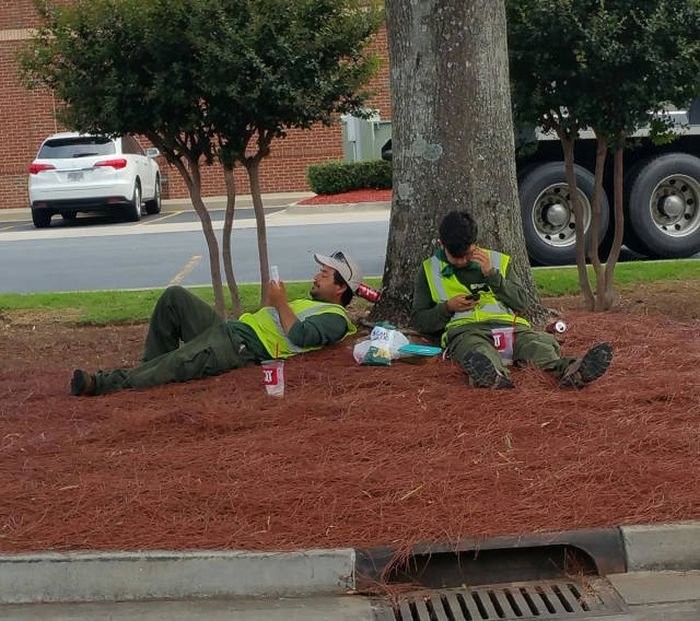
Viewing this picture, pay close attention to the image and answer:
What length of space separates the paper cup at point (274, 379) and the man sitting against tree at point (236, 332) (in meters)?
0.47

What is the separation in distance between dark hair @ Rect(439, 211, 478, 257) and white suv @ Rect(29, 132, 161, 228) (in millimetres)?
15383

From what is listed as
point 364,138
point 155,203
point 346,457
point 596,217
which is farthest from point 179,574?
point 364,138

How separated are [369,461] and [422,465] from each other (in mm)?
250

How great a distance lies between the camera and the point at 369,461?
5.04 m

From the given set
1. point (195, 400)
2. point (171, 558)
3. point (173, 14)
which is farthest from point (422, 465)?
point (173, 14)

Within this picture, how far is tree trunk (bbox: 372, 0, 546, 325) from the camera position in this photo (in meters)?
6.80

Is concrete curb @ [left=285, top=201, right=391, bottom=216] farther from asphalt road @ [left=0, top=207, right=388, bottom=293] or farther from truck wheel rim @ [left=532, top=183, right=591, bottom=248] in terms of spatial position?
truck wheel rim @ [left=532, top=183, right=591, bottom=248]

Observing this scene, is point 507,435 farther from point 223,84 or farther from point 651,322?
point 223,84

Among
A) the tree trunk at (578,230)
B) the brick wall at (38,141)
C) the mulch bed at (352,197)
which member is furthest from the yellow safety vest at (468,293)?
the brick wall at (38,141)

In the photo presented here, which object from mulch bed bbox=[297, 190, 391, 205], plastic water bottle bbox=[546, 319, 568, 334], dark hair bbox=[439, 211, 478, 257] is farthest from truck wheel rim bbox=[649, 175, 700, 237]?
mulch bed bbox=[297, 190, 391, 205]

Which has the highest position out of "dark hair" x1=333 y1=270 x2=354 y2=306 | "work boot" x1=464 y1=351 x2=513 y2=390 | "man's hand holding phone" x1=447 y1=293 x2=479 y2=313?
"dark hair" x1=333 y1=270 x2=354 y2=306

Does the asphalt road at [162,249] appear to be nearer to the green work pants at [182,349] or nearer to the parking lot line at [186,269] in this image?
the parking lot line at [186,269]

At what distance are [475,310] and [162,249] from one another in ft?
31.5

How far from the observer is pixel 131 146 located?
72.4ft
